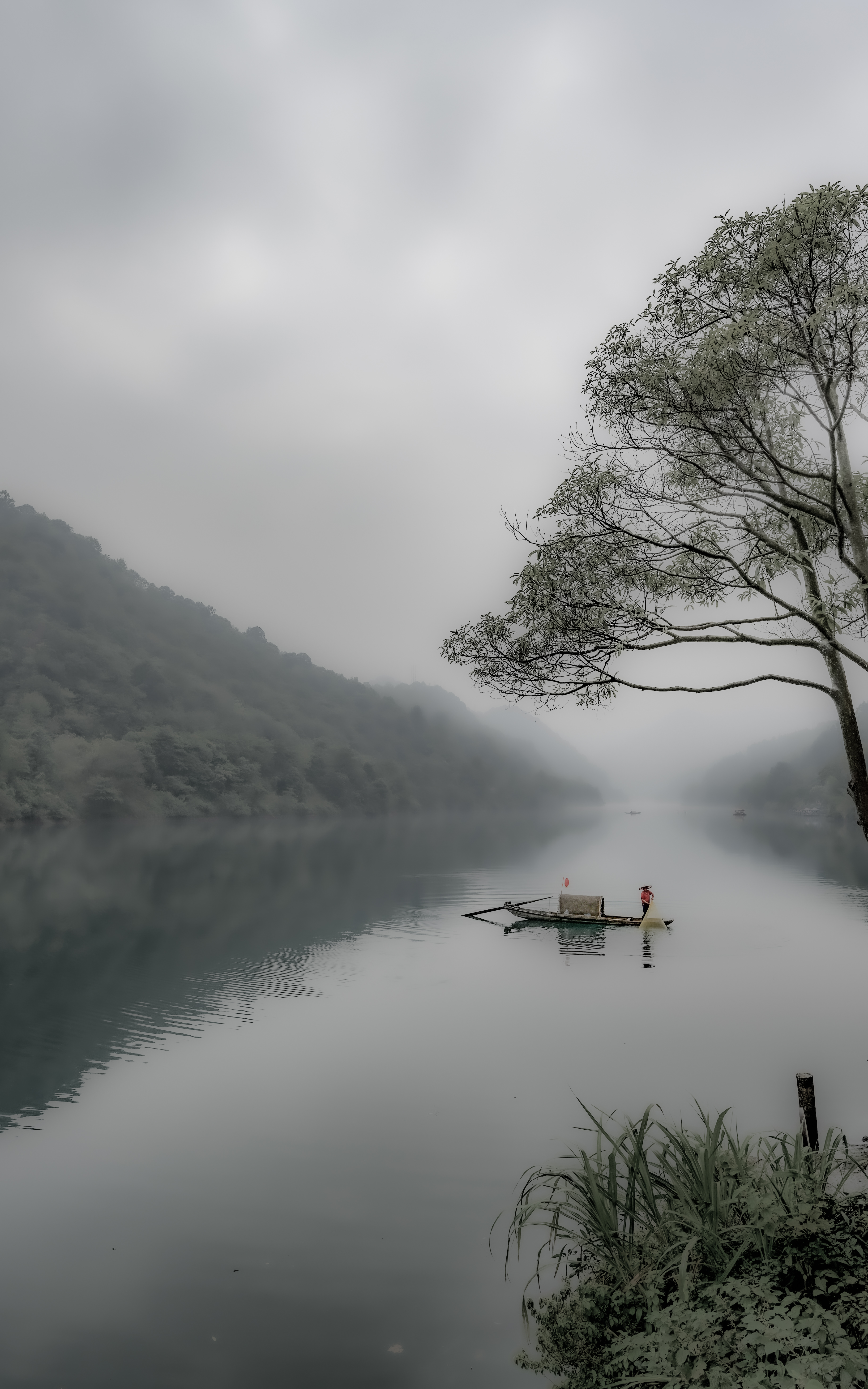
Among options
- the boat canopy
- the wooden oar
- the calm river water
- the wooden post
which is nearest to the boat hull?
the boat canopy

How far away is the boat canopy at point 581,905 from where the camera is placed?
35250 mm

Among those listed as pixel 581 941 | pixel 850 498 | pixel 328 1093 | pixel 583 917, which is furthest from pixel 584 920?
pixel 850 498

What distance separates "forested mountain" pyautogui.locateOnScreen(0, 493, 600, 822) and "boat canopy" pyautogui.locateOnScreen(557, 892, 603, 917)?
68.8 m

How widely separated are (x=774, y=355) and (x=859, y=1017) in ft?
63.4

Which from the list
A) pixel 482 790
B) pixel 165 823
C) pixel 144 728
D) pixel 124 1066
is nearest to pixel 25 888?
pixel 124 1066

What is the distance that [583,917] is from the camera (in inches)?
1350

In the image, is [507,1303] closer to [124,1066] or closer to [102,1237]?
[102,1237]

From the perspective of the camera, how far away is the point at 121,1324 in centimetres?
844

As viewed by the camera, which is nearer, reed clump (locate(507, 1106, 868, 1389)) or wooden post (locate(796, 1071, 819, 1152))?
reed clump (locate(507, 1106, 868, 1389))

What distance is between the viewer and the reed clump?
5.31m

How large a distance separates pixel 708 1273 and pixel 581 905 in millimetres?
29338

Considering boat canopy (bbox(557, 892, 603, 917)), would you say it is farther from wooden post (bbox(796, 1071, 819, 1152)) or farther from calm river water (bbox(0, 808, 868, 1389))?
wooden post (bbox(796, 1071, 819, 1152))

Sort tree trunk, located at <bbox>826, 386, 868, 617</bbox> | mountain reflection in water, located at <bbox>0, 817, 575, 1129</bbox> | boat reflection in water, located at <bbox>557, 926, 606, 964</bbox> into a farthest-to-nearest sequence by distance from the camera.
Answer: boat reflection in water, located at <bbox>557, 926, 606, 964</bbox> → mountain reflection in water, located at <bbox>0, 817, 575, 1129</bbox> → tree trunk, located at <bbox>826, 386, 868, 617</bbox>

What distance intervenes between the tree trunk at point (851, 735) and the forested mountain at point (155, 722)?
3458 inches
